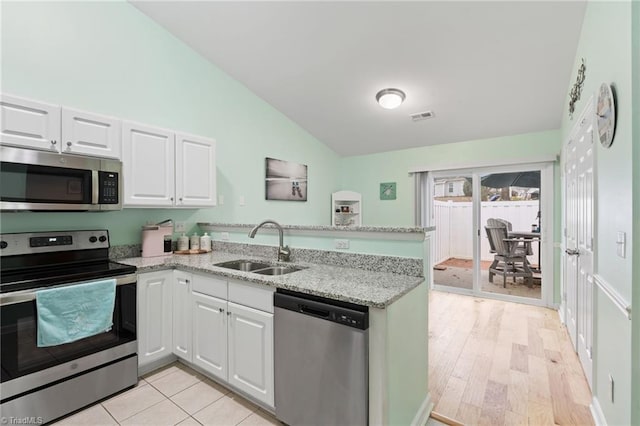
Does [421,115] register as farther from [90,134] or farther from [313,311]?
[90,134]

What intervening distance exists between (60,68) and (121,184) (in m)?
1.08

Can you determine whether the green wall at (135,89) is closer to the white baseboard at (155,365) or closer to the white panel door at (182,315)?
the white panel door at (182,315)

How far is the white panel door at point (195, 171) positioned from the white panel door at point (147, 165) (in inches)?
2.7

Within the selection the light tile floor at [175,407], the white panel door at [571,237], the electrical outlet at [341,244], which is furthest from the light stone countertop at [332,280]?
the white panel door at [571,237]

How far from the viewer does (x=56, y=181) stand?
6.68 ft

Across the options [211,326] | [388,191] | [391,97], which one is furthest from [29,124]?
[388,191]

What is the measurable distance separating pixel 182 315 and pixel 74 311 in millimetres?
702

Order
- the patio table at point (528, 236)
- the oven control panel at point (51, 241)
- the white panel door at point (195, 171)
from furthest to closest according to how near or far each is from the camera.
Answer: the patio table at point (528, 236)
the white panel door at point (195, 171)
the oven control panel at point (51, 241)

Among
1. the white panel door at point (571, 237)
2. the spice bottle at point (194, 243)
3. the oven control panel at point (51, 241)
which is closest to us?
the oven control panel at point (51, 241)

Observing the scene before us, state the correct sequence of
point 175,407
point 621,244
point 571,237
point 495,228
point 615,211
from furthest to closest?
point 495,228 < point 571,237 < point 175,407 < point 615,211 < point 621,244

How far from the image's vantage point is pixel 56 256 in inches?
86.4

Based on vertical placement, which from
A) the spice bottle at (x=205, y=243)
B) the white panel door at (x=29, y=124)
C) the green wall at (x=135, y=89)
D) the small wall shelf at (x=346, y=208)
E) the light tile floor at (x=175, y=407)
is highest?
the green wall at (x=135, y=89)

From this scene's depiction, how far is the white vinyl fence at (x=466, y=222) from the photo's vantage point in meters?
4.00

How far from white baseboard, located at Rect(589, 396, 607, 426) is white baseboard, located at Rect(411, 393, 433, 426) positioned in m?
0.90
